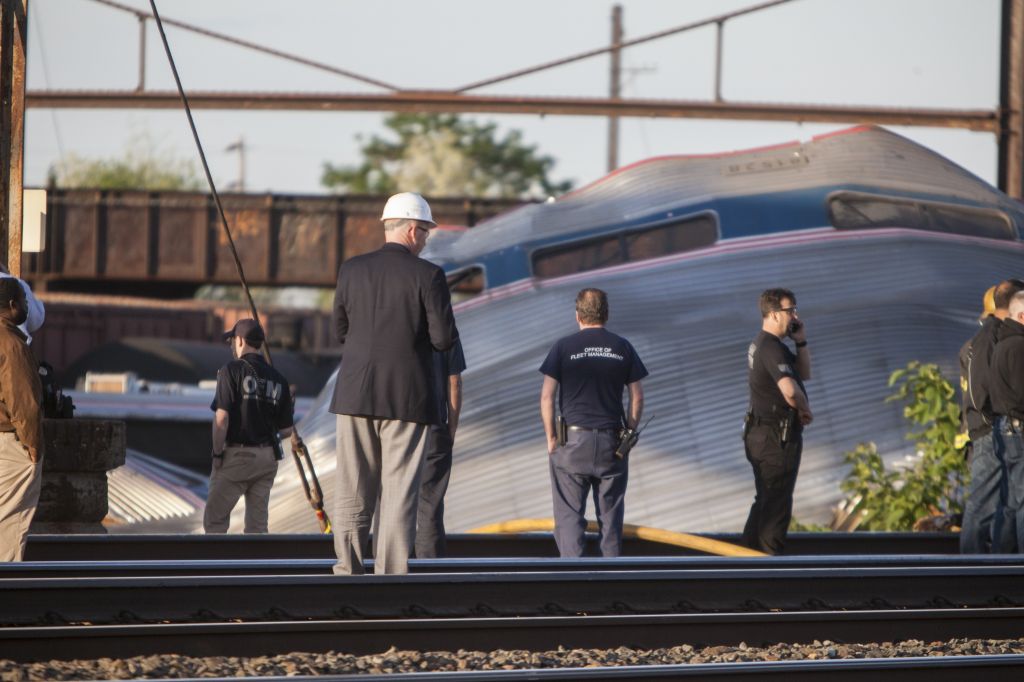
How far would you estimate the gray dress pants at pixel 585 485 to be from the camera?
29.1 feet

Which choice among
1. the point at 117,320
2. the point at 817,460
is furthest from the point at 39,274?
the point at 817,460

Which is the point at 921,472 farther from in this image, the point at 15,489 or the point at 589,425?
the point at 15,489

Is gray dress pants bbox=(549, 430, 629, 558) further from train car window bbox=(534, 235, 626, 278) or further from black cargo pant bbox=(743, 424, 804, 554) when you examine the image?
train car window bbox=(534, 235, 626, 278)

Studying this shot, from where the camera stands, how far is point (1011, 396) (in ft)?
30.0

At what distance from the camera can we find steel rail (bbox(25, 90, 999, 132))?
57.8ft

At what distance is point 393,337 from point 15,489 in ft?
7.69

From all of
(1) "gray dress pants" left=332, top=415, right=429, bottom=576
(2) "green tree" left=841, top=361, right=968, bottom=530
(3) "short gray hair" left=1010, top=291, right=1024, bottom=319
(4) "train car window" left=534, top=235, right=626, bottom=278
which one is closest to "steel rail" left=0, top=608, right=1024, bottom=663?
(1) "gray dress pants" left=332, top=415, right=429, bottom=576

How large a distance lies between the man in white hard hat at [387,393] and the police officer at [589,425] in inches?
69.5

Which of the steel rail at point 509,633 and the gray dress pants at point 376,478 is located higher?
the gray dress pants at point 376,478

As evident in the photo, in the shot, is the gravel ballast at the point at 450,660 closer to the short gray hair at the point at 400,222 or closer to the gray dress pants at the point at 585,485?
the gray dress pants at the point at 585,485

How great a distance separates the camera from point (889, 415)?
14.6 metres

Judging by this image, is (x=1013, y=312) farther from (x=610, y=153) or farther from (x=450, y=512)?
(x=610, y=153)

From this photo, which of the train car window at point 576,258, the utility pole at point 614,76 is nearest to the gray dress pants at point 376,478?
the train car window at point 576,258

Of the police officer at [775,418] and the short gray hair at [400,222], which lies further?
the police officer at [775,418]
